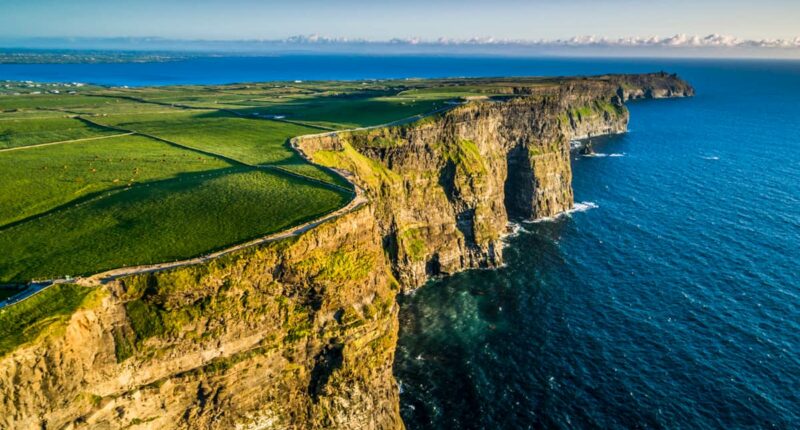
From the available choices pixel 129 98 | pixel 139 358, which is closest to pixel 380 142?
pixel 139 358

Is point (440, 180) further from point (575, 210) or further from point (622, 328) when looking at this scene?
point (575, 210)

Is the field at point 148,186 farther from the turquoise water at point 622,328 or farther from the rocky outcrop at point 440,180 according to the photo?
the turquoise water at point 622,328

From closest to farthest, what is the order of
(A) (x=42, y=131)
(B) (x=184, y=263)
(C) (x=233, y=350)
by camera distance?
(C) (x=233, y=350)
(B) (x=184, y=263)
(A) (x=42, y=131)

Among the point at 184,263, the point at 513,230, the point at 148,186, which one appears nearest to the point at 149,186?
the point at 148,186

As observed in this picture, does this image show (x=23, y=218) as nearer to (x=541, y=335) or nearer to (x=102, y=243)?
(x=102, y=243)

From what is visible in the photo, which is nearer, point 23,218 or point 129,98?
point 23,218
